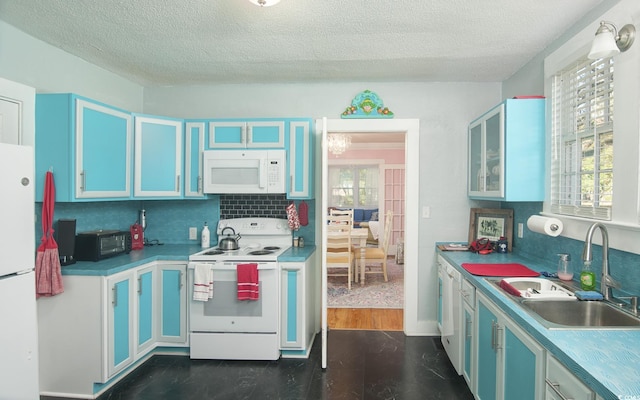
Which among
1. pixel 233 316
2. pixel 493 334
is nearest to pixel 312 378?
pixel 233 316

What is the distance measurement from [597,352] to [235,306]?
2306 mm

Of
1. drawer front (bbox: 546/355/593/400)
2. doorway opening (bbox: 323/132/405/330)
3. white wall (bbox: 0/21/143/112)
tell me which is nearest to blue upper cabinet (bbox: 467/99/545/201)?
drawer front (bbox: 546/355/593/400)

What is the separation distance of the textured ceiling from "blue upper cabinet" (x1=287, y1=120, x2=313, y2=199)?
0.51 meters

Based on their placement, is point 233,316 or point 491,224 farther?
point 491,224

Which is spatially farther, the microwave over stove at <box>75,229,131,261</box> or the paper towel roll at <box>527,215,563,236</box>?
the microwave over stove at <box>75,229,131,261</box>

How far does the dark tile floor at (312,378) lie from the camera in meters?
2.44

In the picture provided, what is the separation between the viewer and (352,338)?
3.35 metres

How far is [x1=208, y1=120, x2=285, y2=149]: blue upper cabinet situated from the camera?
3.16m

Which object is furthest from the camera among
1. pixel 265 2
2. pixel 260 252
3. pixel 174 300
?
pixel 260 252

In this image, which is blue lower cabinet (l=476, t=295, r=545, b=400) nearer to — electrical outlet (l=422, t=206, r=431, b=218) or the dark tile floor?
the dark tile floor

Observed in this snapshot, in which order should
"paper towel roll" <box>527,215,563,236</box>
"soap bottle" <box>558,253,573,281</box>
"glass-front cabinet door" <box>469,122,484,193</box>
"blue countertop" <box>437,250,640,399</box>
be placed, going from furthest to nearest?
"glass-front cabinet door" <box>469,122,484,193</box> < "paper towel roll" <box>527,215,563,236</box> < "soap bottle" <box>558,253,573,281</box> < "blue countertop" <box>437,250,640,399</box>

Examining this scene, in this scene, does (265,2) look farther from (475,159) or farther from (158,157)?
(475,159)

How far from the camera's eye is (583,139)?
2.12 meters

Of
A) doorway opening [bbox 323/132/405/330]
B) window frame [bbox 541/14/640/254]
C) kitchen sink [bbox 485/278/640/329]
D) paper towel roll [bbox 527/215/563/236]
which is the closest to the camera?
kitchen sink [bbox 485/278/640/329]
